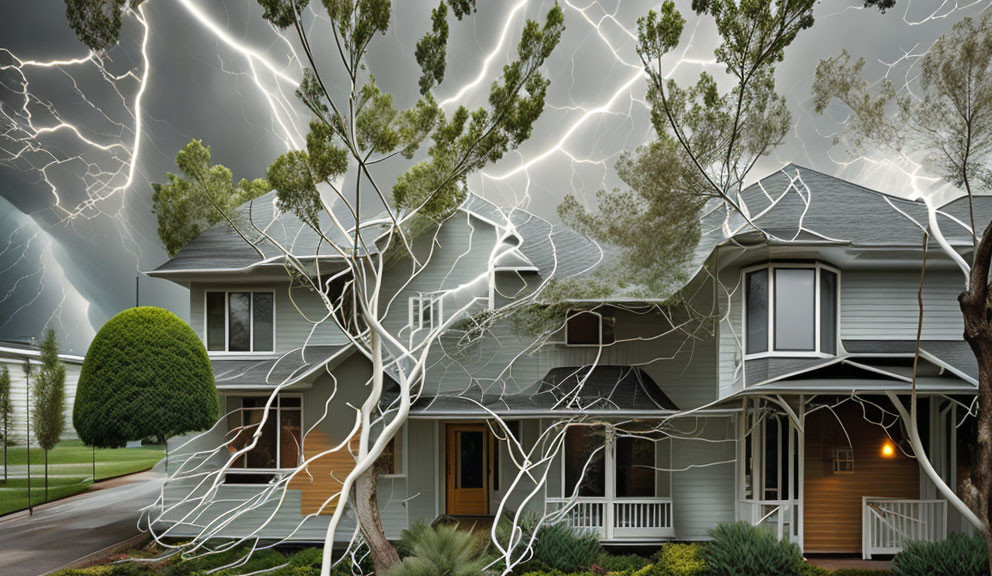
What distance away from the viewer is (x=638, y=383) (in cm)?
1312

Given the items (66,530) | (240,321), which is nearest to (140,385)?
(240,321)

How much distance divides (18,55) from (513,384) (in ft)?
58.2

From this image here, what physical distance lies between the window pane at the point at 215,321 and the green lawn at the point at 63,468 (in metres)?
7.69

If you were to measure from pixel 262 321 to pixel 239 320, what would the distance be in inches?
19.4

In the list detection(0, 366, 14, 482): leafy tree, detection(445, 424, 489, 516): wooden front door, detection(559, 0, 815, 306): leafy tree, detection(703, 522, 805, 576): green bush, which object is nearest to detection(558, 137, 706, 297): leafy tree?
detection(559, 0, 815, 306): leafy tree

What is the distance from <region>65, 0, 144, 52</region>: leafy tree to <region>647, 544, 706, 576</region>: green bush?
1136 centimetres

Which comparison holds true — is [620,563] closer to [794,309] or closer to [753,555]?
[753,555]

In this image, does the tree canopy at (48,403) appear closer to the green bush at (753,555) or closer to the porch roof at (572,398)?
the porch roof at (572,398)

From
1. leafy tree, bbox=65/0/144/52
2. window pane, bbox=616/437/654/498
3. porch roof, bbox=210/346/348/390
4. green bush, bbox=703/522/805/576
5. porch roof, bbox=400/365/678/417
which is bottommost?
green bush, bbox=703/522/805/576

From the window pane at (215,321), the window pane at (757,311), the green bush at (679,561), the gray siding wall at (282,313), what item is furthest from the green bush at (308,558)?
the window pane at (757,311)

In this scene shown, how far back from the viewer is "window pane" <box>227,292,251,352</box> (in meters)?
14.2

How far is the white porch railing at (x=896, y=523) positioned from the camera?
1135 cm

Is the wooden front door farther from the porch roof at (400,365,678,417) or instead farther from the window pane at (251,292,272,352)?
the window pane at (251,292,272,352)

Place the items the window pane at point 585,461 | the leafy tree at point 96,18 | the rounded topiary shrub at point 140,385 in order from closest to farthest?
the leafy tree at point 96,18, the rounded topiary shrub at point 140,385, the window pane at point 585,461
